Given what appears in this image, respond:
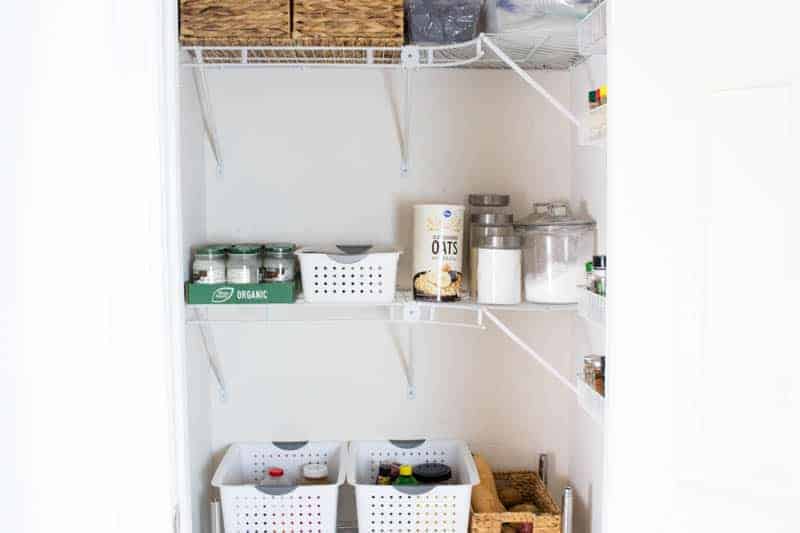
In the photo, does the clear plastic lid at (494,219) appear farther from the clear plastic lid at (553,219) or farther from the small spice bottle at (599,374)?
the small spice bottle at (599,374)

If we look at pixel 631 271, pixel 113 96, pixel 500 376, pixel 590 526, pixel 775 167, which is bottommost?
pixel 590 526

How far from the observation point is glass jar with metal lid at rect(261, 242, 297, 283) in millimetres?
1832

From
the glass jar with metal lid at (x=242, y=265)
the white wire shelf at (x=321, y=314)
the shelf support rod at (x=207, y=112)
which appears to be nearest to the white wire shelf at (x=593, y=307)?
the white wire shelf at (x=321, y=314)

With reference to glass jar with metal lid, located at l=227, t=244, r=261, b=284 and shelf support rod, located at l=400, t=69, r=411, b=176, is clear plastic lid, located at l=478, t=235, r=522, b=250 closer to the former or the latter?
shelf support rod, located at l=400, t=69, r=411, b=176

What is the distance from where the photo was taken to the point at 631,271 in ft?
3.38

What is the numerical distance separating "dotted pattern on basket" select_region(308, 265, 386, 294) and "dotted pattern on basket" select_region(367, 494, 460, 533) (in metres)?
0.47

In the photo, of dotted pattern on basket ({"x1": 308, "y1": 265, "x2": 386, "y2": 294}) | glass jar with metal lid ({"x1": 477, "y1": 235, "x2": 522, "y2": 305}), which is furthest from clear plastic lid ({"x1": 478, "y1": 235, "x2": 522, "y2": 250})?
dotted pattern on basket ({"x1": 308, "y1": 265, "x2": 386, "y2": 294})

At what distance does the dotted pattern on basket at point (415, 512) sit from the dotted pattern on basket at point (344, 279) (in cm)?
47

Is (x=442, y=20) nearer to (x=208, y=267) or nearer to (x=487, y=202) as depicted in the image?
(x=487, y=202)

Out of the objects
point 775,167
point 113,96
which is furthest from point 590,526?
point 113,96

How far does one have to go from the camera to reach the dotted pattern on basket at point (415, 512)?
180 centimetres

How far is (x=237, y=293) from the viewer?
180 cm

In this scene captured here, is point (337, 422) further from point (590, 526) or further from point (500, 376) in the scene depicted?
point (590, 526)

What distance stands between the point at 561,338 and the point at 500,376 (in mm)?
185
